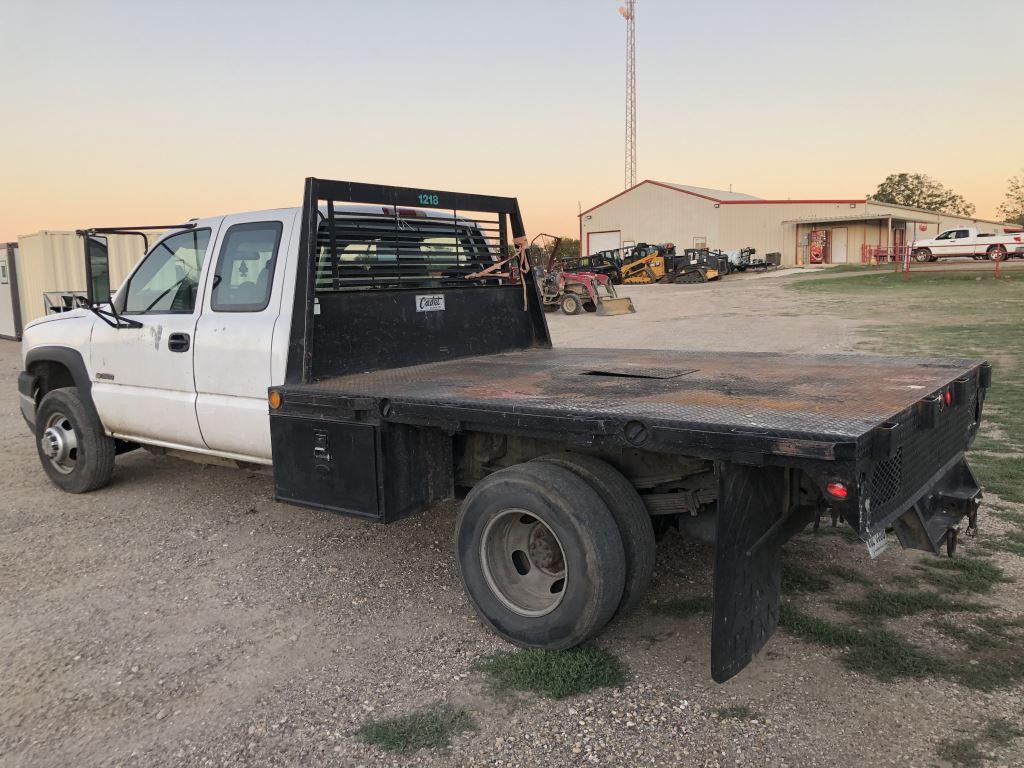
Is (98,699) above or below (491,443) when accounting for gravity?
below

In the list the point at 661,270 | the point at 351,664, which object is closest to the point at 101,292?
the point at 351,664

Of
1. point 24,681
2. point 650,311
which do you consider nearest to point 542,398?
point 24,681

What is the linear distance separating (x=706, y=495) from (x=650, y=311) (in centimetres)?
2240

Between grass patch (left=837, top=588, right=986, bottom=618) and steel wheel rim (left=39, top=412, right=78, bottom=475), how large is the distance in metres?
5.60

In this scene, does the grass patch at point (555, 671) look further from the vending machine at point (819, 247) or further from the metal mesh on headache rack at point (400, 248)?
the vending machine at point (819, 247)

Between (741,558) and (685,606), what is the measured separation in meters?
1.16

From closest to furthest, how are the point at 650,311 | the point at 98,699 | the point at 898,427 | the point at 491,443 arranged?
the point at 898,427, the point at 98,699, the point at 491,443, the point at 650,311

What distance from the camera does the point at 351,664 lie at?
3.63 metres

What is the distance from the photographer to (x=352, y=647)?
12.5ft

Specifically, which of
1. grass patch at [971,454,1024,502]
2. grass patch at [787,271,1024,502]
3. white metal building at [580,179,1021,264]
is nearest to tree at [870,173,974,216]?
white metal building at [580,179,1021,264]

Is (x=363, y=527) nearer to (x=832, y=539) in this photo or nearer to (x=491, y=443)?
(x=491, y=443)

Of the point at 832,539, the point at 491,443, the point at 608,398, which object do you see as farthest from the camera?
the point at 832,539

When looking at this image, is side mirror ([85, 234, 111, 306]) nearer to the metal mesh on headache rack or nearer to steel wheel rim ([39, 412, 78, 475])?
steel wheel rim ([39, 412, 78, 475])

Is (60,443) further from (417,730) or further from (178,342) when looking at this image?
(417,730)
